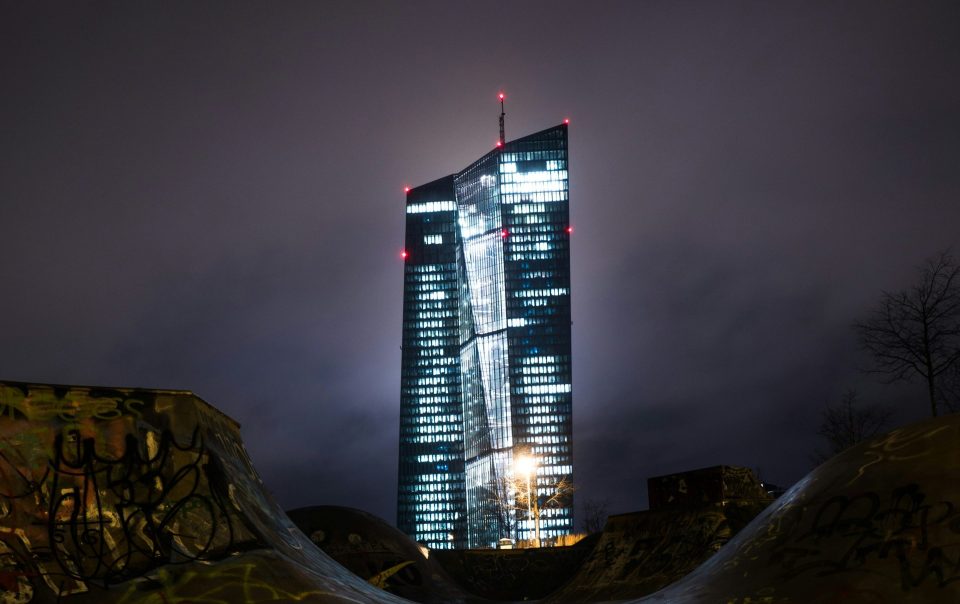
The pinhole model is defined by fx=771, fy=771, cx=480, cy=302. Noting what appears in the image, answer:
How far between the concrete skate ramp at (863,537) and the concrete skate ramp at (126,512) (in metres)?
5.55

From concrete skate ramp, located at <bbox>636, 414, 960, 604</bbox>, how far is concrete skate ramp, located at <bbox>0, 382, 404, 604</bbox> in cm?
555

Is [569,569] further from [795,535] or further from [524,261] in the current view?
[524,261]

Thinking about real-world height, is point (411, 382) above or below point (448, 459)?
above

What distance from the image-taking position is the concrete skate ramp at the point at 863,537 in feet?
29.3

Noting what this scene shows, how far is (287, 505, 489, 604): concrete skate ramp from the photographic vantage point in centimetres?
2391

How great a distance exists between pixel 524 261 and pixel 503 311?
37.2 ft

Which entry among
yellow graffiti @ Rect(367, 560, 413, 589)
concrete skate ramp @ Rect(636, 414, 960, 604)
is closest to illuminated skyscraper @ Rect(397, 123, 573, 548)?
yellow graffiti @ Rect(367, 560, 413, 589)

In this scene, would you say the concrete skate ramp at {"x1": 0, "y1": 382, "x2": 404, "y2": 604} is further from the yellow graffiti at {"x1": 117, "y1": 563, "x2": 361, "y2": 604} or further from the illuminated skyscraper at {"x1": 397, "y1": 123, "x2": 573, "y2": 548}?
the illuminated skyscraper at {"x1": 397, "y1": 123, "x2": 573, "y2": 548}

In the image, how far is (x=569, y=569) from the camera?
1133 inches

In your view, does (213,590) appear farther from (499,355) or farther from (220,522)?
(499,355)

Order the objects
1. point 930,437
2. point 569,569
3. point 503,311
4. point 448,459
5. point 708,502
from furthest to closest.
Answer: point 448,459, point 503,311, point 569,569, point 708,502, point 930,437

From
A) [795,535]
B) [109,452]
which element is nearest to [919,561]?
[795,535]

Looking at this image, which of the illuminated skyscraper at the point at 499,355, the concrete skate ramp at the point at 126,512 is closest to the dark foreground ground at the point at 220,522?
the concrete skate ramp at the point at 126,512

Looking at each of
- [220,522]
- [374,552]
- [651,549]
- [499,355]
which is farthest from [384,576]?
[499,355]
